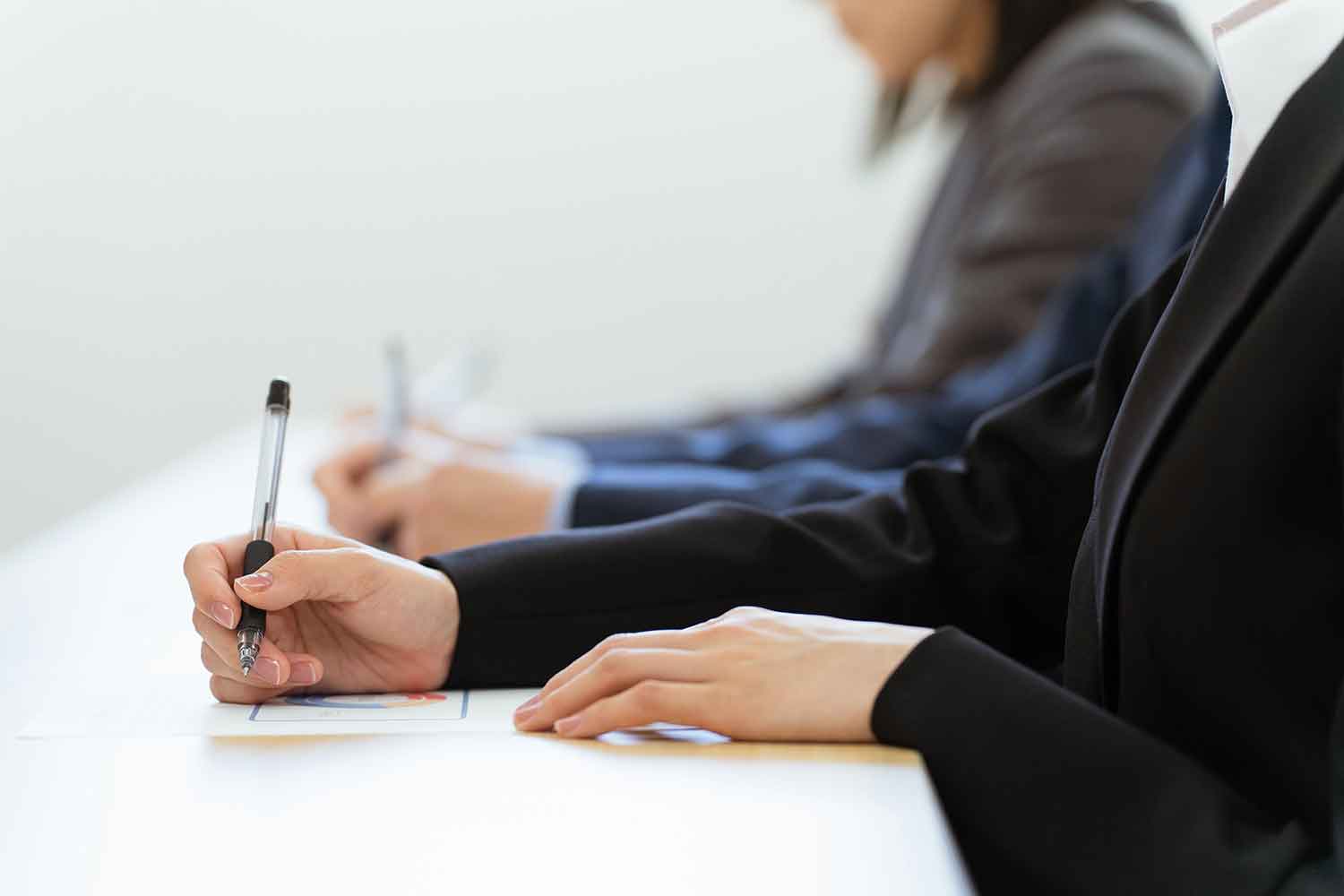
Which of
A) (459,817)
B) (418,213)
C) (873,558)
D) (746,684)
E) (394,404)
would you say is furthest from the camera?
(418,213)

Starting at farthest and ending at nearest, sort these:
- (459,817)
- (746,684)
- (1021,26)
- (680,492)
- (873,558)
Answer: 1. (1021,26)
2. (680,492)
3. (873,558)
4. (746,684)
5. (459,817)

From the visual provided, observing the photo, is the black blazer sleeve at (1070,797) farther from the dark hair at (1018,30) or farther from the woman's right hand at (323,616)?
the dark hair at (1018,30)

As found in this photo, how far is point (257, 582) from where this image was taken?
0.66 metres

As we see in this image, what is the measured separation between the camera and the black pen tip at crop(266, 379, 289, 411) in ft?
2.35

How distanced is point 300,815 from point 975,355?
1.19 meters

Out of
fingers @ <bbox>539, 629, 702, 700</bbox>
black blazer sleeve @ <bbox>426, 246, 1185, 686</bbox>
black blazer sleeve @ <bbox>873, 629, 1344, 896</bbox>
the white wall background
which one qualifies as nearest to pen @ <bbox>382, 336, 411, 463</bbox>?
black blazer sleeve @ <bbox>426, 246, 1185, 686</bbox>

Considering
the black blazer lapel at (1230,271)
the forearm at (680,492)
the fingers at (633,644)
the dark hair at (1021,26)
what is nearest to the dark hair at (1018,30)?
the dark hair at (1021,26)

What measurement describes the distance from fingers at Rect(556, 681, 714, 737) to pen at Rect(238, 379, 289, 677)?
16 cm

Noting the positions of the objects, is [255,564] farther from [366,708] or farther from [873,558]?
Result: [873,558]

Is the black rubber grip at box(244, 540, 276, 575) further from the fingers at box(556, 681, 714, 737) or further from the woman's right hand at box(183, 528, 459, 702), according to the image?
the fingers at box(556, 681, 714, 737)

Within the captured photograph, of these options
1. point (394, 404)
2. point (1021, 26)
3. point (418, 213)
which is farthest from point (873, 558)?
point (418, 213)

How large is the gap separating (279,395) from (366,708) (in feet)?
0.53

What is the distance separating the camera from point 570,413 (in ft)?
10.4

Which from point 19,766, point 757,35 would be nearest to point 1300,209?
point 19,766
